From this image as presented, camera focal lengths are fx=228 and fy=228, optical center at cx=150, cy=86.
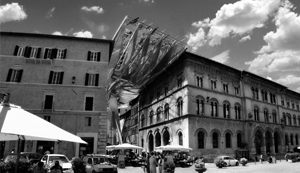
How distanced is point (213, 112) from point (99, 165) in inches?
820

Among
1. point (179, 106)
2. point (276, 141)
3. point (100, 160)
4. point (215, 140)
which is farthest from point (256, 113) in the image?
point (100, 160)

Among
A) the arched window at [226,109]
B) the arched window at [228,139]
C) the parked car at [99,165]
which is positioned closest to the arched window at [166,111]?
the arched window at [226,109]

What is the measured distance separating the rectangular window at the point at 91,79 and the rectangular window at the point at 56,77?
2.81 metres

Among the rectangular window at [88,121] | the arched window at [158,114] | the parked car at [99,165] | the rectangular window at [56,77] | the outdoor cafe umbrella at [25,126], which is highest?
the rectangular window at [56,77]

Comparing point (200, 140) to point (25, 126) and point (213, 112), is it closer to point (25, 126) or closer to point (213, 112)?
point (213, 112)

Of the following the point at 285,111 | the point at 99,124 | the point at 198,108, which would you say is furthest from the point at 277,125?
the point at 99,124

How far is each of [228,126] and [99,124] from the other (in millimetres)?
18149

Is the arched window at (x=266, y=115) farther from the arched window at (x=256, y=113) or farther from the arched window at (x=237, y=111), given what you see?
the arched window at (x=237, y=111)

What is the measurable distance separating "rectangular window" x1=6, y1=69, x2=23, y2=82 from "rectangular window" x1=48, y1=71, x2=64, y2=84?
3292mm

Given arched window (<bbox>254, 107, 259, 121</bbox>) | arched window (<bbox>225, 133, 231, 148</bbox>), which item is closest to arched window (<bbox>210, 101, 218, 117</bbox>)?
arched window (<bbox>225, 133, 231, 148</bbox>)

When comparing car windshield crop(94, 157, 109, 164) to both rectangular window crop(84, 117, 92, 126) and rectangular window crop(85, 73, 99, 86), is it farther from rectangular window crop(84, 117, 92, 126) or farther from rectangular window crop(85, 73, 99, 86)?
rectangular window crop(85, 73, 99, 86)

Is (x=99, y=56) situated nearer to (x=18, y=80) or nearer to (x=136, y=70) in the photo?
(x=136, y=70)

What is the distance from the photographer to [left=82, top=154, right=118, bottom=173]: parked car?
14670mm

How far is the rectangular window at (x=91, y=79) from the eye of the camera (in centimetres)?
2688
